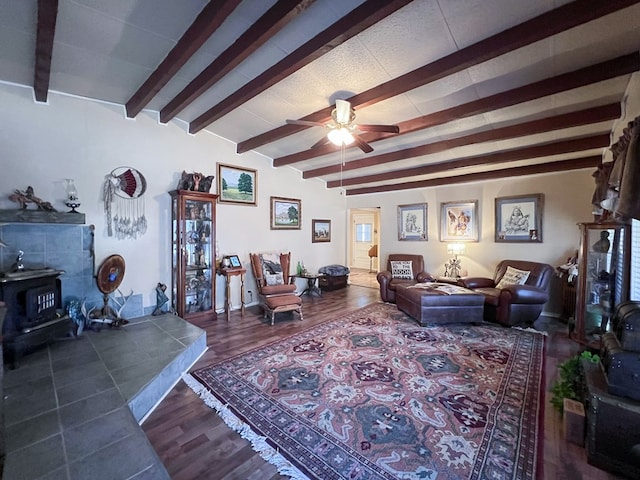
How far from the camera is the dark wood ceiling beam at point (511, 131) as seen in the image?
273 centimetres

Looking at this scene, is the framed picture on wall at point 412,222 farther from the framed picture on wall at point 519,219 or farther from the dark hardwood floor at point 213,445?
the dark hardwood floor at point 213,445

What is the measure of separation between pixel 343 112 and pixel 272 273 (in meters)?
3.00

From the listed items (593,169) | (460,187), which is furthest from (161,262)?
(593,169)

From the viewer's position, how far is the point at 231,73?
8.77ft

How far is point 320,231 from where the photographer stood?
6535 millimetres

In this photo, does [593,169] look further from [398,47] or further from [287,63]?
[287,63]

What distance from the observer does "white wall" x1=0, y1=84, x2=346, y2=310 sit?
2910mm

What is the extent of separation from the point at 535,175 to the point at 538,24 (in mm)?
3765

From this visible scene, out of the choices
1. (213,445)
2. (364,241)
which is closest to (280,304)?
(213,445)

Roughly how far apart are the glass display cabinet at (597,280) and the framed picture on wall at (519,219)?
187 centimetres

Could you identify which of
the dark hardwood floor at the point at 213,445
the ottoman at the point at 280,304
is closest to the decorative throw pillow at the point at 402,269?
the ottoman at the point at 280,304

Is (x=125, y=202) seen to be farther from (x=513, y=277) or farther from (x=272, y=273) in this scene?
(x=513, y=277)

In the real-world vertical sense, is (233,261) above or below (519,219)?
below

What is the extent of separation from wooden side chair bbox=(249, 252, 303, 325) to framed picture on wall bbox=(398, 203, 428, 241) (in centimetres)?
292
